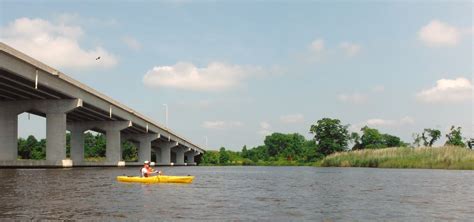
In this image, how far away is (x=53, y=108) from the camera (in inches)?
2435

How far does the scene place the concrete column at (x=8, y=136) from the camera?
59938 millimetres

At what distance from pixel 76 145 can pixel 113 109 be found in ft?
43.9

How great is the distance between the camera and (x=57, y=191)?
25.8 m

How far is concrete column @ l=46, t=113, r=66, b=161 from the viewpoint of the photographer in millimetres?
60188

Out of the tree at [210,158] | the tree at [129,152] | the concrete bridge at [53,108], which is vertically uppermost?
the concrete bridge at [53,108]

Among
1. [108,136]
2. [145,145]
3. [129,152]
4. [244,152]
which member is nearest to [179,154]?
[129,152]

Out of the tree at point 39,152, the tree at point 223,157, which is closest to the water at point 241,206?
the tree at point 39,152

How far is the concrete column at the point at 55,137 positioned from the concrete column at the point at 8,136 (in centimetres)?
411

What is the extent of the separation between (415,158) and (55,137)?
4670cm

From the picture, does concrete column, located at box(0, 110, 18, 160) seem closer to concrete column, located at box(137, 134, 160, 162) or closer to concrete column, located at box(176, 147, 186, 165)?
concrete column, located at box(137, 134, 160, 162)

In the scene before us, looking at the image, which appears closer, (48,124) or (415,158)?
(48,124)

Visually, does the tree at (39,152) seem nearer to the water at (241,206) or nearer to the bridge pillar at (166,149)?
the bridge pillar at (166,149)

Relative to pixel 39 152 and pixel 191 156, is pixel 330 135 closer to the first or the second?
pixel 191 156

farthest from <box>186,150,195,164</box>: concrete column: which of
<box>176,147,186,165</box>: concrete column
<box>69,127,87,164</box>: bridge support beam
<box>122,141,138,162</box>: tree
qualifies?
<box>69,127,87,164</box>: bridge support beam
